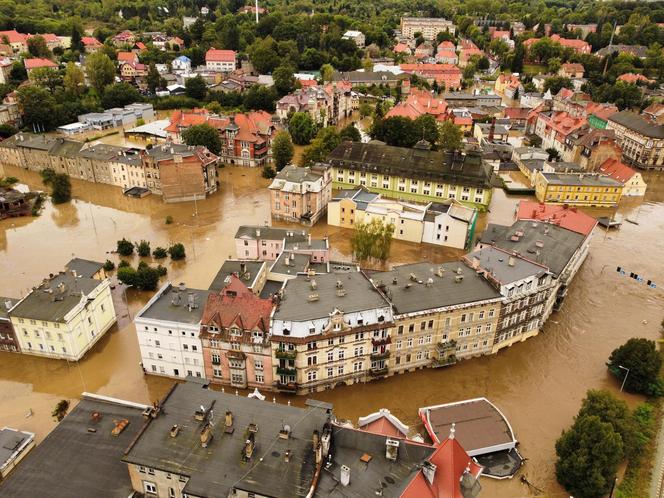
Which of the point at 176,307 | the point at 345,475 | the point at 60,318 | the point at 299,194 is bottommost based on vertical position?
the point at 60,318

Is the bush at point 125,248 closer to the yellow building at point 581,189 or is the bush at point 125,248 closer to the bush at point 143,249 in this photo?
the bush at point 143,249

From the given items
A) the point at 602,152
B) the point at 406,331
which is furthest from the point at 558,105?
the point at 406,331

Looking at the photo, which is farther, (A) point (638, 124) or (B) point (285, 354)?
(A) point (638, 124)

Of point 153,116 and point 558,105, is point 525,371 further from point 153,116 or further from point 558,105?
point 153,116

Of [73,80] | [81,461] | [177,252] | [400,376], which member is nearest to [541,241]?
[400,376]

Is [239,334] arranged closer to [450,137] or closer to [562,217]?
[562,217]

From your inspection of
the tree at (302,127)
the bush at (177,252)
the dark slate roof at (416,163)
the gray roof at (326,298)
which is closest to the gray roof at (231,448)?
the gray roof at (326,298)
